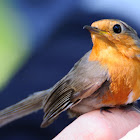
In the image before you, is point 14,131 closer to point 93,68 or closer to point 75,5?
point 93,68

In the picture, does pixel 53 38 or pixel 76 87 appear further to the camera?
pixel 53 38

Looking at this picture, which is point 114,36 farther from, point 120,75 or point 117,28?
point 120,75

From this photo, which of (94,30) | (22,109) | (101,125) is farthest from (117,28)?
(22,109)

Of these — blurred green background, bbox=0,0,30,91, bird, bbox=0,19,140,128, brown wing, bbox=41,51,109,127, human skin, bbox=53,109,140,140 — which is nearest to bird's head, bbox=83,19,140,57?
bird, bbox=0,19,140,128

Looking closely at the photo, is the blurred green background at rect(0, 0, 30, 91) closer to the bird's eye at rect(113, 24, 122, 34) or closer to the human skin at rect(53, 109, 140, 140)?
the human skin at rect(53, 109, 140, 140)

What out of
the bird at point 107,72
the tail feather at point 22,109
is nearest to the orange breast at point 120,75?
the bird at point 107,72

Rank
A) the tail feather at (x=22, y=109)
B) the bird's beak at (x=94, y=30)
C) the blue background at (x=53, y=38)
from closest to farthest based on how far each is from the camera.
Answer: the bird's beak at (x=94, y=30) < the tail feather at (x=22, y=109) < the blue background at (x=53, y=38)

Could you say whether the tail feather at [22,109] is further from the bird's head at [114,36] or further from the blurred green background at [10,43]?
the bird's head at [114,36]
